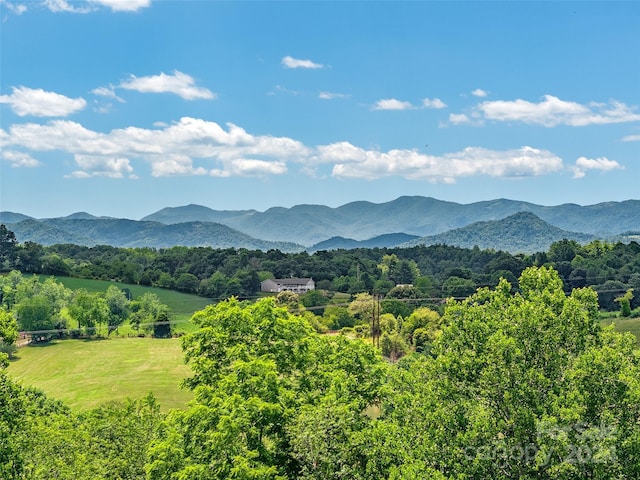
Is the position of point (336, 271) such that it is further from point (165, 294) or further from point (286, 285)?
point (165, 294)

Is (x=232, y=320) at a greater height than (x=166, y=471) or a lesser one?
greater

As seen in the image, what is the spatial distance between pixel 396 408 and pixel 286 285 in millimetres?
152636

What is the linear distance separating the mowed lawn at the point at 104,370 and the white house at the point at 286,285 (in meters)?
63.9

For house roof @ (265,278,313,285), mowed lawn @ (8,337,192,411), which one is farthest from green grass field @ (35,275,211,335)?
house roof @ (265,278,313,285)

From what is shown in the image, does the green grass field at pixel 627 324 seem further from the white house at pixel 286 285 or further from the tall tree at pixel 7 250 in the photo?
the tall tree at pixel 7 250

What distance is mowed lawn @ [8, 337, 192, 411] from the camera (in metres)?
73.1

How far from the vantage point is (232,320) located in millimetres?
25672

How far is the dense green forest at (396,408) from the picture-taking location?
1688 centimetres

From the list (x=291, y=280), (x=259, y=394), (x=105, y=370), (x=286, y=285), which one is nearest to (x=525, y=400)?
(x=259, y=394)

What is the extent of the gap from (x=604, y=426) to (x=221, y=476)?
12.1 meters

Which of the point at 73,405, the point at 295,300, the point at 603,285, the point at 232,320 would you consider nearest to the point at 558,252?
the point at 603,285

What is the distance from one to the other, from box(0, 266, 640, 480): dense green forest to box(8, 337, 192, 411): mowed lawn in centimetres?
4169

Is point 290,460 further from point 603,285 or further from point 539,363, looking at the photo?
point 603,285

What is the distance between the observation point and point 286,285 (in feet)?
567
